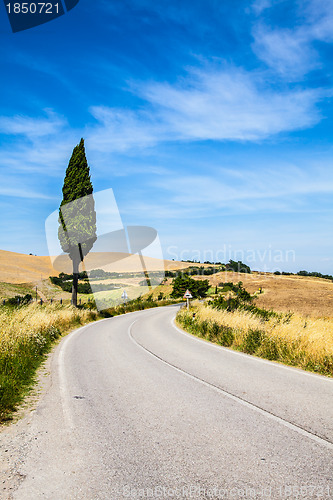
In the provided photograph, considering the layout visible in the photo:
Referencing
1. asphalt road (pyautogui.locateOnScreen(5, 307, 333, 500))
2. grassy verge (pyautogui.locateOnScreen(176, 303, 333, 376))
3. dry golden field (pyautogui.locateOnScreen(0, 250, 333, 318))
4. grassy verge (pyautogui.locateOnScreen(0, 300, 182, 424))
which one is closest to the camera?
asphalt road (pyautogui.locateOnScreen(5, 307, 333, 500))

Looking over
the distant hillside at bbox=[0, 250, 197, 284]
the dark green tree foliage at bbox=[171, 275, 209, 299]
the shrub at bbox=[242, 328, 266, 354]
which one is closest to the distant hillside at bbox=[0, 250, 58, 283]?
the distant hillside at bbox=[0, 250, 197, 284]

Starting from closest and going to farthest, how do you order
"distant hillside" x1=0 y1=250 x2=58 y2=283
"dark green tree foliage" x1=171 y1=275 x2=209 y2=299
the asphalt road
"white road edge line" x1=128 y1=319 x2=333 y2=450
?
the asphalt road < "white road edge line" x1=128 y1=319 x2=333 y2=450 < "distant hillside" x1=0 y1=250 x2=58 y2=283 < "dark green tree foliage" x1=171 y1=275 x2=209 y2=299

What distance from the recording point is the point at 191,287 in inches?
2564

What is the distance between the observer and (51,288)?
5388 cm

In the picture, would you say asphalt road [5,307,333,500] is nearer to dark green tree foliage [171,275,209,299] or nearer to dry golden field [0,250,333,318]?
dry golden field [0,250,333,318]

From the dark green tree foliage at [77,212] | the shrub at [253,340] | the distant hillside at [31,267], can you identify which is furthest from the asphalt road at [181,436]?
the distant hillside at [31,267]

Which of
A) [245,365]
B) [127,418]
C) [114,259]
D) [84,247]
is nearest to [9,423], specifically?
[127,418]

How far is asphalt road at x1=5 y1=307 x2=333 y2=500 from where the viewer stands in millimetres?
3438

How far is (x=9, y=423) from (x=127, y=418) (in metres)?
1.80

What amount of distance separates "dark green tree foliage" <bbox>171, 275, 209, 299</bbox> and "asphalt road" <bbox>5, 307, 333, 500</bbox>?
56.5 metres

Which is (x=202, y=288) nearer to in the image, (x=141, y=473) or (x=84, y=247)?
(x=84, y=247)

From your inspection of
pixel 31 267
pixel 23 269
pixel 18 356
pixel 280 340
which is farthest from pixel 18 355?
pixel 31 267

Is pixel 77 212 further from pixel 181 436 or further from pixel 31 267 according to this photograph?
pixel 31 267

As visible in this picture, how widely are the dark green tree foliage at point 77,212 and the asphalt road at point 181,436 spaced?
20.5 metres
